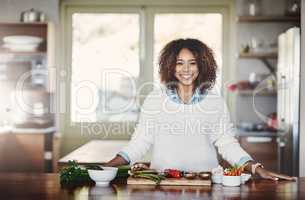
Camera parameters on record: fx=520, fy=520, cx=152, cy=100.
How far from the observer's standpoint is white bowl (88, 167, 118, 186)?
2.53 metres

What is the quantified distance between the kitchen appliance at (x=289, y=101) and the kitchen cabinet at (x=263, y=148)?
122 mm

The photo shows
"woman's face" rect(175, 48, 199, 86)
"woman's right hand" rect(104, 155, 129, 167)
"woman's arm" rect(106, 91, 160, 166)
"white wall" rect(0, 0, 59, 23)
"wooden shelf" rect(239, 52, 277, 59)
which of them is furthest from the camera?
"white wall" rect(0, 0, 59, 23)

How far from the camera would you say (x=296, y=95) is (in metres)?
4.89

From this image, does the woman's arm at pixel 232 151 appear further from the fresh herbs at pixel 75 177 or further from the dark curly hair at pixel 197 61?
the fresh herbs at pixel 75 177

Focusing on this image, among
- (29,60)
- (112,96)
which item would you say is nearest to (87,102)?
(112,96)

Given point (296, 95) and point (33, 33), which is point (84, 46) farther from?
point (296, 95)

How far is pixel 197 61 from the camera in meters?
3.25

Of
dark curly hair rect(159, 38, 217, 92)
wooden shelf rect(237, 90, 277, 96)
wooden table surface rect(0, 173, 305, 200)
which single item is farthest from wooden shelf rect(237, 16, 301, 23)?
wooden table surface rect(0, 173, 305, 200)

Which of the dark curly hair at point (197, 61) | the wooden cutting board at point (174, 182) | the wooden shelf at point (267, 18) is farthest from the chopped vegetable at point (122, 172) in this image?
the wooden shelf at point (267, 18)

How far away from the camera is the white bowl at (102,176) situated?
253 cm

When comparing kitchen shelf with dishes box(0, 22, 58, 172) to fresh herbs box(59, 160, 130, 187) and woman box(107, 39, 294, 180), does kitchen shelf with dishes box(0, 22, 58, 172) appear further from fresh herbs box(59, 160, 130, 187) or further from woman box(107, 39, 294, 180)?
fresh herbs box(59, 160, 130, 187)

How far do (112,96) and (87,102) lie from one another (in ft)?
1.09

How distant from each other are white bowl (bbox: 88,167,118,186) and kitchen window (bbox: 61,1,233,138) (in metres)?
4.03

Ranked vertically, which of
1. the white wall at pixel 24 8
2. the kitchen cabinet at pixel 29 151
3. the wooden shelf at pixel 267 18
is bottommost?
the kitchen cabinet at pixel 29 151
